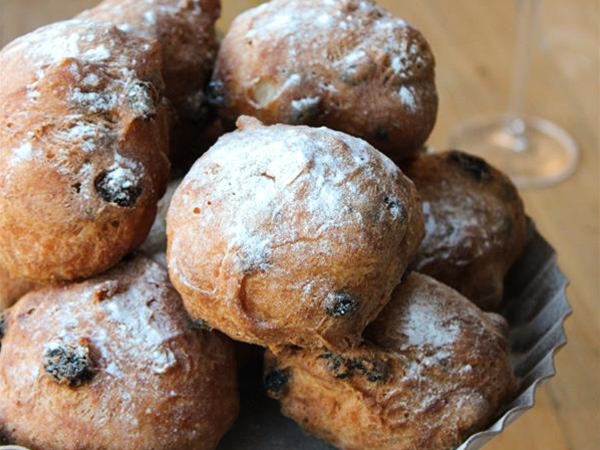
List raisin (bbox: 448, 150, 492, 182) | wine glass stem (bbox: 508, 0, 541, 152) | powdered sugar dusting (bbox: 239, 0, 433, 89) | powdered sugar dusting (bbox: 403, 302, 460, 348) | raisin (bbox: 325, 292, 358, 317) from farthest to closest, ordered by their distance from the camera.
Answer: wine glass stem (bbox: 508, 0, 541, 152)
raisin (bbox: 448, 150, 492, 182)
powdered sugar dusting (bbox: 239, 0, 433, 89)
powdered sugar dusting (bbox: 403, 302, 460, 348)
raisin (bbox: 325, 292, 358, 317)

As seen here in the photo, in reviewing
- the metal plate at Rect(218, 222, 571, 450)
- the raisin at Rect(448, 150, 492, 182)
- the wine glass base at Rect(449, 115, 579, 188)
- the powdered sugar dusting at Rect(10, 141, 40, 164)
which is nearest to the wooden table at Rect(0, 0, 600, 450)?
the wine glass base at Rect(449, 115, 579, 188)

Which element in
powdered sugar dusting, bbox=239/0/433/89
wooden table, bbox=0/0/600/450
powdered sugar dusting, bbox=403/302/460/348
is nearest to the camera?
powdered sugar dusting, bbox=403/302/460/348

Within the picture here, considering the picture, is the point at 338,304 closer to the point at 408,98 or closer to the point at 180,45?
the point at 408,98

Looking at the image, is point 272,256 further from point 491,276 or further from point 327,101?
point 491,276

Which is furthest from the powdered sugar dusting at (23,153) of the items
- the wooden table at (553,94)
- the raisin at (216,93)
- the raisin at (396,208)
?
the wooden table at (553,94)

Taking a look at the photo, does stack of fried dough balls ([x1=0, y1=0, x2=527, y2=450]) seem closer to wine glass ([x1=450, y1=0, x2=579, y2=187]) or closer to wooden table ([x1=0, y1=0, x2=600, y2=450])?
wooden table ([x1=0, y1=0, x2=600, y2=450])

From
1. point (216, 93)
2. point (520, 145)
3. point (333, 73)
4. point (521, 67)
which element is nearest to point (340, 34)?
point (333, 73)
